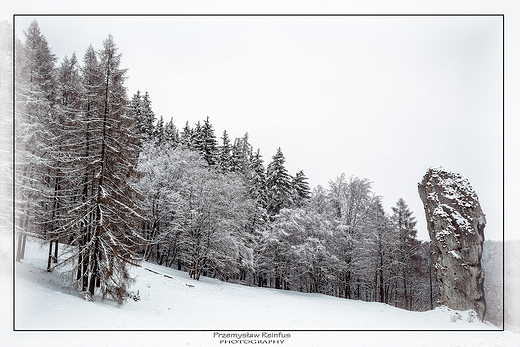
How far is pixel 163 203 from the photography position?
888 inches

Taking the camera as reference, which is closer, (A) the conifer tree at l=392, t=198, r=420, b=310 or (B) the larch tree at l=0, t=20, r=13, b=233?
(B) the larch tree at l=0, t=20, r=13, b=233

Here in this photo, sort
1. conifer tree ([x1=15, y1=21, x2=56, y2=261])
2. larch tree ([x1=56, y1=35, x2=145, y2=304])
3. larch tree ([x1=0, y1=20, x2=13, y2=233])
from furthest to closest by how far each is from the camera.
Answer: conifer tree ([x1=15, y1=21, x2=56, y2=261]), larch tree ([x1=56, y1=35, x2=145, y2=304]), larch tree ([x1=0, y1=20, x2=13, y2=233])

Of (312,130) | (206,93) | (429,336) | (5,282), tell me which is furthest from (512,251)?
(5,282)

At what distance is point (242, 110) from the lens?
12977 mm

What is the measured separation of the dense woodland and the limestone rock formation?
A: 28.1 ft

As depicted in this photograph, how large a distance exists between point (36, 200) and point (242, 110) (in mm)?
8839

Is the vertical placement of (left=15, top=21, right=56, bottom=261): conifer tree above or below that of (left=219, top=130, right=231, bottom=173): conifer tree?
below

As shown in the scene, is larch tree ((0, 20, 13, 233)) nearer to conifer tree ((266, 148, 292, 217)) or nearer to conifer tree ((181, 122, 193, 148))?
conifer tree ((181, 122, 193, 148))

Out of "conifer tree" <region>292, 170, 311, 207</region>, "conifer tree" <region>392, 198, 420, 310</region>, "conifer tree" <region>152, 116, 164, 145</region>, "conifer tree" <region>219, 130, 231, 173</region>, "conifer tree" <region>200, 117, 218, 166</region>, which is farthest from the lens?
"conifer tree" <region>152, 116, 164, 145</region>

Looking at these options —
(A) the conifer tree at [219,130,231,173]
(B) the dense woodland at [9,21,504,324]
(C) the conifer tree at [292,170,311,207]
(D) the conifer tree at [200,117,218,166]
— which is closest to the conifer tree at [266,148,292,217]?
(B) the dense woodland at [9,21,504,324]

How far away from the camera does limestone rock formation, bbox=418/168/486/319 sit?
1153 centimetres

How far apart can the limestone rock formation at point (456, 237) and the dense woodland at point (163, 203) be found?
28.1 feet

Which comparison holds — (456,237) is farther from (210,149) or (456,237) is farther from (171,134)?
(171,134)

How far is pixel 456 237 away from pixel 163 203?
18.8 meters
